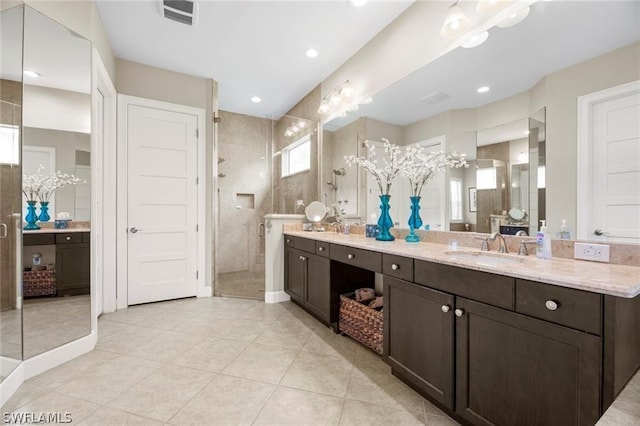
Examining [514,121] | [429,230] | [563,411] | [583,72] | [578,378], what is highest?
[583,72]

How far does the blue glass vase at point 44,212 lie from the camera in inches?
79.4

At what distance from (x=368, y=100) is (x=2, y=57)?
2.64 m

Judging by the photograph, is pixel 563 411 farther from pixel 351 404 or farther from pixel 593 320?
pixel 351 404

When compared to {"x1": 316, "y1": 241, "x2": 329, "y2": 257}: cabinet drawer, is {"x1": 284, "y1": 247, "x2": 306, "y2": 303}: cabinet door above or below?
below

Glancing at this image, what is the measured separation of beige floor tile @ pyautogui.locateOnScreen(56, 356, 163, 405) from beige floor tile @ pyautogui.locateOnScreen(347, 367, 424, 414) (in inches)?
53.6

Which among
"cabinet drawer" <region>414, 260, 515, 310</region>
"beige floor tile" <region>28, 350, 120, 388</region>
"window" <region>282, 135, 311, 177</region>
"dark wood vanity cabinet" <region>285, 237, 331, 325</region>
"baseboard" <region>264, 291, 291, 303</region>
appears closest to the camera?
"cabinet drawer" <region>414, 260, 515, 310</region>

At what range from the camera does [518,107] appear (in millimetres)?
1710

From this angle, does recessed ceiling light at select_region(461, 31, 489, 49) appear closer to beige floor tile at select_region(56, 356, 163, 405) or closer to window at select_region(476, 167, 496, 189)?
window at select_region(476, 167, 496, 189)

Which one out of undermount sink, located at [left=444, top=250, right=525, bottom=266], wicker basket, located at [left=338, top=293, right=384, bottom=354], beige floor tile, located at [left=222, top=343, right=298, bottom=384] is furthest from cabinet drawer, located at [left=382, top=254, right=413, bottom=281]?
beige floor tile, located at [left=222, top=343, right=298, bottom=384]

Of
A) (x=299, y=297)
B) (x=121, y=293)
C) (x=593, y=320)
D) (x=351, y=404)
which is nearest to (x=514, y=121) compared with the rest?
(x=593, y=320)

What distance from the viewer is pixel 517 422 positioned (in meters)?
1.14

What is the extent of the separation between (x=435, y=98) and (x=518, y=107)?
623mm

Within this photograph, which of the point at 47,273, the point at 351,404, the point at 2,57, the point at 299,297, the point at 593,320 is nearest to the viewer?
the point at 593,320

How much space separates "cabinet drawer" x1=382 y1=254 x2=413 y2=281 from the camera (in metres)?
1.66
